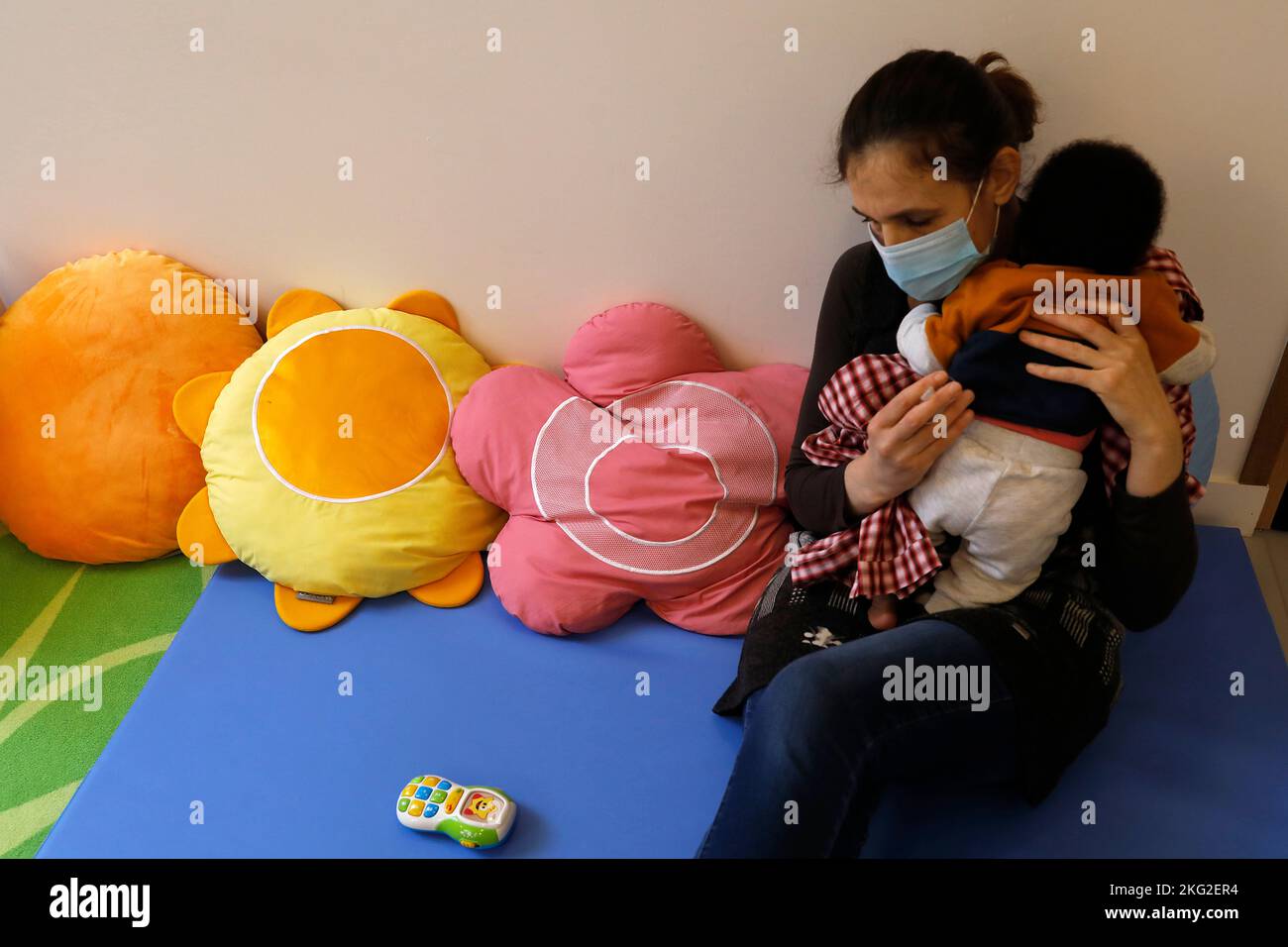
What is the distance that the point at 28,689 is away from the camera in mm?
1707

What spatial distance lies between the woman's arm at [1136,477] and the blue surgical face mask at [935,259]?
0.12 m

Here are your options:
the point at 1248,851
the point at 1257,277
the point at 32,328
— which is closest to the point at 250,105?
the point at 32,328

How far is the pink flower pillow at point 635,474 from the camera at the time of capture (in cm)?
157

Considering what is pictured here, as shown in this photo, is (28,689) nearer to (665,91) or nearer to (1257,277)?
(665,91)

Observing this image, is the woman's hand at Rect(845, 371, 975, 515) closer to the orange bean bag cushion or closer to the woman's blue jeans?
the woman's blue jeans

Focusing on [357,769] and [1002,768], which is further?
[357,769]

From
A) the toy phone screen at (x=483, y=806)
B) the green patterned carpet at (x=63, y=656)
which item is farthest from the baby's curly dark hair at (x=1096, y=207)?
the green patterned carpet at (x=63, y=656)

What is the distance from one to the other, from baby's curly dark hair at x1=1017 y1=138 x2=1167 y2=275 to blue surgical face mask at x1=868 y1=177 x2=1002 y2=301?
2.8 inches

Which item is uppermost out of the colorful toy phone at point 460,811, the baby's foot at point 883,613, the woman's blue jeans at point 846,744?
the baby's foot at point 883,613

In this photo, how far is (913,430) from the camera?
44.3 inches

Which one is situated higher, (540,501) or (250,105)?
(250,105)

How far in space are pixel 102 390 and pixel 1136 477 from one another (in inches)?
63.7

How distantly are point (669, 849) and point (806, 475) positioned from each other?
0.51 meters

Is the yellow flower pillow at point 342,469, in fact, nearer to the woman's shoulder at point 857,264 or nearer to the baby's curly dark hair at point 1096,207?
the woman's shoulder at point 857,264
